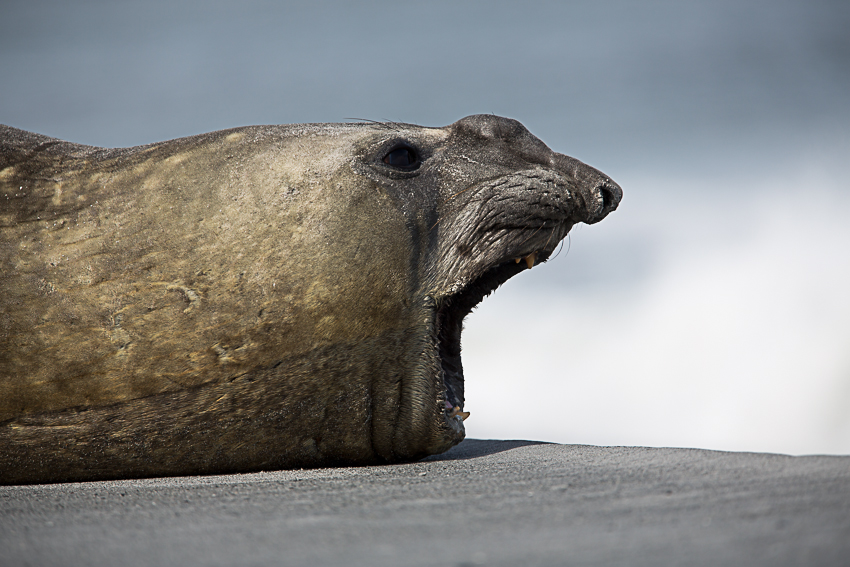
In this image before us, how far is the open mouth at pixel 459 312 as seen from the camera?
4.30m

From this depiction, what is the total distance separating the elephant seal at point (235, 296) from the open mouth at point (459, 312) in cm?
19

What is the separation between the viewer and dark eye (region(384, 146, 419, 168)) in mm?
4113

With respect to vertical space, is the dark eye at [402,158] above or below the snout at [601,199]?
above

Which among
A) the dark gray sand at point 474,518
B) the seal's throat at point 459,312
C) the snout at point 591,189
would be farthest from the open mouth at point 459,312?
the dark gray sand at point 474,518

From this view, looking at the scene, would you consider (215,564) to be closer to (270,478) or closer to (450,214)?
(270,478)

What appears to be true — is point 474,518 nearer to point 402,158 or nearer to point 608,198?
point 402,158

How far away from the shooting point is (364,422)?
3854 millimetres

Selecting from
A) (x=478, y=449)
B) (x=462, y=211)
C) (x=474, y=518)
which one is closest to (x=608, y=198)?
(x=462, y=211)

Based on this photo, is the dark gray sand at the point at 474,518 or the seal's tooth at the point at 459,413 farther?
the seal's tooth at the point at 459,413

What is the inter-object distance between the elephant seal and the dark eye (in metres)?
0.03

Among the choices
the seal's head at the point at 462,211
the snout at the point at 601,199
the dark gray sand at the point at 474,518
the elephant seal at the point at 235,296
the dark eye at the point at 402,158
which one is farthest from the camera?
the snout at the point at 601,199

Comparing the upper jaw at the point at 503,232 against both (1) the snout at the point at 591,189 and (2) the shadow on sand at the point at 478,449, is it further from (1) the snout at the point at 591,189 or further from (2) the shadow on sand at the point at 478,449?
(2) the shadow on sand at the point at 478,449

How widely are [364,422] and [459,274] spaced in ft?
3.52

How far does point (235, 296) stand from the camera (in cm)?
351
